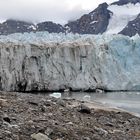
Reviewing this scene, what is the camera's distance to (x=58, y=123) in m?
10.8

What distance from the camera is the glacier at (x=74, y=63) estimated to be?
47.8 m

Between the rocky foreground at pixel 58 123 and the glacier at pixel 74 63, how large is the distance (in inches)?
1303

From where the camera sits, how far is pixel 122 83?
167 feet

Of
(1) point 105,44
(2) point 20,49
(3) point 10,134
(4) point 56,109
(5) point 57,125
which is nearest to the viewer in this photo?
(3) point 10,134

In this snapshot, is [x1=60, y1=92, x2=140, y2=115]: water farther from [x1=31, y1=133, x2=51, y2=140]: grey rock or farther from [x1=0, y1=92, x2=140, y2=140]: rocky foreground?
[x1=31, y1=133, x2=51, y2=140]: grey rock

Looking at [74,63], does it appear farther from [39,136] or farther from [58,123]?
[39,136]

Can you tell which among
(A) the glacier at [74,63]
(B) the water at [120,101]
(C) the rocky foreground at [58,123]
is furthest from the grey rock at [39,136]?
(A) the glacier at [74,63]

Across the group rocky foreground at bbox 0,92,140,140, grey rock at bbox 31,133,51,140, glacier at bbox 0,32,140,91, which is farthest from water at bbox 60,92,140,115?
grey rock at bbox 31,133,51,140

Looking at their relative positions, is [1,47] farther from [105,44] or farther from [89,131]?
[89,131]

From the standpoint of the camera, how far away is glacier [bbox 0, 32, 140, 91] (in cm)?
4778

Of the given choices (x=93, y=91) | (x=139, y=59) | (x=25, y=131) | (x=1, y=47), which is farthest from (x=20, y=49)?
(x=25, y=131)

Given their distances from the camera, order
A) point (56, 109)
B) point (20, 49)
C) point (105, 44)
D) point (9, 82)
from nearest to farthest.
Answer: point (56, 109), point (9, 82), point (20, 49), point (105, 44)

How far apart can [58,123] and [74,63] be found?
40.6m

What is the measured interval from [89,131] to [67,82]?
38968mm
